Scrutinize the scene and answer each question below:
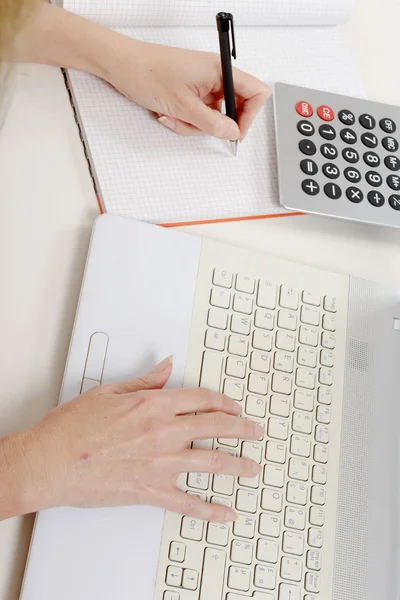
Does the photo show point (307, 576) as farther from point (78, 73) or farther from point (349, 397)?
point (78, 73)

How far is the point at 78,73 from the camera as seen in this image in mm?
762

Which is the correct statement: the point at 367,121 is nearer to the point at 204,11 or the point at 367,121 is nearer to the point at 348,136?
the point at 348,136

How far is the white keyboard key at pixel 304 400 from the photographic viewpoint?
0.67 meters

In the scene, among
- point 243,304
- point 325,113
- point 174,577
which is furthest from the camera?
point 325,113

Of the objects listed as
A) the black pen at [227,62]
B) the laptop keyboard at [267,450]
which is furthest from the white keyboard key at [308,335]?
the black pen at [227,62]

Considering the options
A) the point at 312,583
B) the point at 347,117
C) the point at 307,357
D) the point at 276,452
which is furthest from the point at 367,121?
the point at 312,583

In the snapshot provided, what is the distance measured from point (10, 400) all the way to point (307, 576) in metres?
0.30

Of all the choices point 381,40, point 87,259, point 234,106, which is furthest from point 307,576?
point 381,40

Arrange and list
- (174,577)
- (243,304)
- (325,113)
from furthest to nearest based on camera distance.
A: (325,113) → (243,304) → (174,577)

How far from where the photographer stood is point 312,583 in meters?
0.62

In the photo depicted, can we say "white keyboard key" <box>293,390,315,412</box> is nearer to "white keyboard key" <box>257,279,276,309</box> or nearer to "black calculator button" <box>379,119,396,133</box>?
"white keyboard key" <box>257,279,276,309</box>

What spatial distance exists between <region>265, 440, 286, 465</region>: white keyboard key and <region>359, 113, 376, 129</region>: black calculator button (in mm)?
378

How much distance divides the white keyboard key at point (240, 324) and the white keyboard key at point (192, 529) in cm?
18

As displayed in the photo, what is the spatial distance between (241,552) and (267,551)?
0.9 inches
